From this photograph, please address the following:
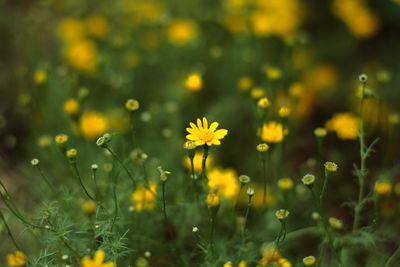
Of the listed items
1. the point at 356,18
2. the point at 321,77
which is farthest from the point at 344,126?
the point at 356,18

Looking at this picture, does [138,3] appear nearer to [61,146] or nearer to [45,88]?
[45,88]

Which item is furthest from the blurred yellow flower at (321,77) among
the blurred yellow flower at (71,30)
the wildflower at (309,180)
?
the wildflower at (309,180)

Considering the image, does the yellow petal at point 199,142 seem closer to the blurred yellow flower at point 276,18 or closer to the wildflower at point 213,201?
the wildflower at point 213,201

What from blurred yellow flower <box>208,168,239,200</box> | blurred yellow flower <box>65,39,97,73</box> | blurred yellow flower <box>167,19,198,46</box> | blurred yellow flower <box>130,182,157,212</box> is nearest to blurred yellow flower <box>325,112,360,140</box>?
blurred yellow flower <box>208,168,239,200</box>

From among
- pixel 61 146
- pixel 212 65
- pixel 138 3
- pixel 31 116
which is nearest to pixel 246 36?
pixel 212 65

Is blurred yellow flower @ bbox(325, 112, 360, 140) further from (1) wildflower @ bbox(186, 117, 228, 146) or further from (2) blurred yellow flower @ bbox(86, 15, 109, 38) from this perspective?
(2) blurred yellow flower @ bbox(86, 15, 109, 38)

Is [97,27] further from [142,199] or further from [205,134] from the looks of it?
[205,134]

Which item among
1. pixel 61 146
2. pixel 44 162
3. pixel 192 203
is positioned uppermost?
pixel 61 146
